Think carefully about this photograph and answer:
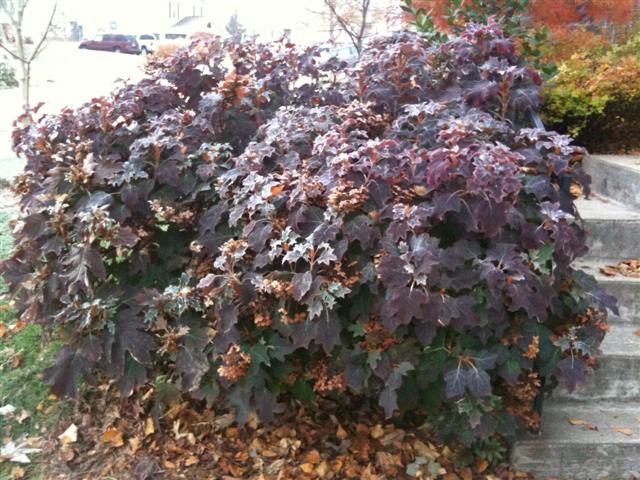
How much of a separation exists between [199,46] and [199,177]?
1.12 m

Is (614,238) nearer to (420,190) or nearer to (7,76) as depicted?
(420,190)

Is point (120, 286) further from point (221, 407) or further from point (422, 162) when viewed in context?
point (422, 162)

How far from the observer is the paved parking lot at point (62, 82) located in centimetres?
1190

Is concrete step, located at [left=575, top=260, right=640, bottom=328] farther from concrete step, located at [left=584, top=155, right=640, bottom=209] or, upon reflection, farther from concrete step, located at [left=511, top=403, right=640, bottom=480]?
concrete step, located at [left=584, top=155, right=640, bottom=209]

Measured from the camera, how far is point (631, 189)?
4.26m

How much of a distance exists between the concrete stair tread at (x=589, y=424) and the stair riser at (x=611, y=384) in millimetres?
35

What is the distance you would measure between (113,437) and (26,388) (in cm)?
65

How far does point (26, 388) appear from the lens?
11.1ft

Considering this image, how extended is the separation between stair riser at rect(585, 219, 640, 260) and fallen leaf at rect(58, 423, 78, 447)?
2756 millimetres

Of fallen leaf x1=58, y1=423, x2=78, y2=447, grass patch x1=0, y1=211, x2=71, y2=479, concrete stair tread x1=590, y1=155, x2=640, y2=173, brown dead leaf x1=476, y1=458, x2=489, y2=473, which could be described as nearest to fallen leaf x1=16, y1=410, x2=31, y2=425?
grass patch x1=0, y1=211, x2=71, y2=479

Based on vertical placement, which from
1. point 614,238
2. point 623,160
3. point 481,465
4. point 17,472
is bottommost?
point 17,472

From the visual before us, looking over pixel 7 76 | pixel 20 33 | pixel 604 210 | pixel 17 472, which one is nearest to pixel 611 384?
pixel 604 210

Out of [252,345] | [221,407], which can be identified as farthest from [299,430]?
[252,345]

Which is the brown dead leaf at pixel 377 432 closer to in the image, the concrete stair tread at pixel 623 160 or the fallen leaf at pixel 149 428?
the fallen leaf at pixel 149 428
